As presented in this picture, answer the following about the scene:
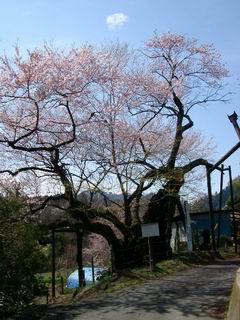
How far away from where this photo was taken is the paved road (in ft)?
33.7

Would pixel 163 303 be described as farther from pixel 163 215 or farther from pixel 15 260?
pixel 163 215

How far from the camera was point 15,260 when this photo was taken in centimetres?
1259

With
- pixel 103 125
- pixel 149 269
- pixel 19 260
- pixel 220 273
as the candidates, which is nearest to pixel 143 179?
pixel 103 125

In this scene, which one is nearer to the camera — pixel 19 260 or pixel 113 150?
pixel 19 260

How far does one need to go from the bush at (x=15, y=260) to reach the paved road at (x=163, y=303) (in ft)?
3.69

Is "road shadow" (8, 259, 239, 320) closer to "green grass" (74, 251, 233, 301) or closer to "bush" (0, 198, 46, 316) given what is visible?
"bush" (0, 198, 46, 316)

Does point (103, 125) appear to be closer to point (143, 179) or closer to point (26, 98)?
point (143, 179)

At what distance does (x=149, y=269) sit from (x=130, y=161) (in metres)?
5.07

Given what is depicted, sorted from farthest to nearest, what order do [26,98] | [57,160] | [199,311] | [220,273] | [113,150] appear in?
1. [113,150]
2. [57,160]
3. [26,98]
4. [220,273]
5. [199,311]

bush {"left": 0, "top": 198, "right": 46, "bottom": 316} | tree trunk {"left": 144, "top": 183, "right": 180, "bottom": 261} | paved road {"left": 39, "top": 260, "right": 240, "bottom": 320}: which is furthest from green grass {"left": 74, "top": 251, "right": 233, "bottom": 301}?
bush {"left": 0, "top": 198, "right": 46, "bottom": 316}

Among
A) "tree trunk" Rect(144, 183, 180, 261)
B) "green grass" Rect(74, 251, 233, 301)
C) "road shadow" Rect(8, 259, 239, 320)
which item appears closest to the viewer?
"road shadow" Rect(8, 259, 239, 320)

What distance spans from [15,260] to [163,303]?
414 centimetres

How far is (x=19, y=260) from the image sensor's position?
1271 cm

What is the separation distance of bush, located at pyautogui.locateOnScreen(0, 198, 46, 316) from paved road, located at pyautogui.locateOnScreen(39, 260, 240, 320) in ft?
3.69
